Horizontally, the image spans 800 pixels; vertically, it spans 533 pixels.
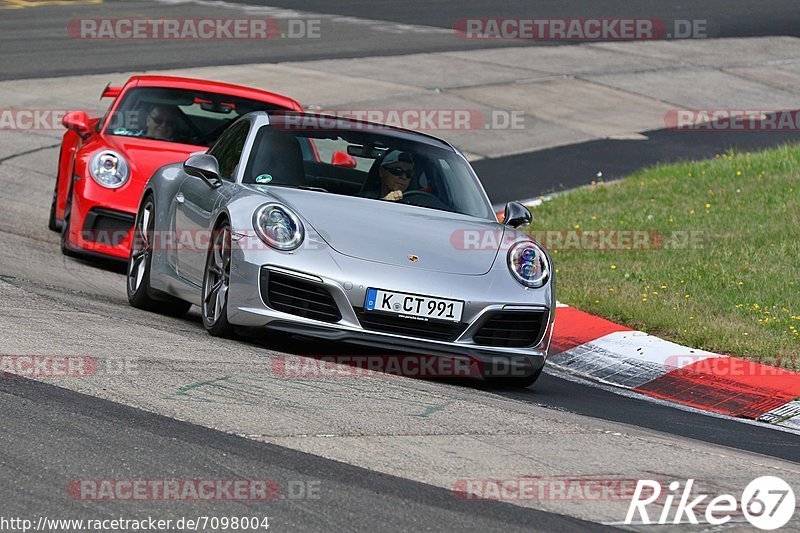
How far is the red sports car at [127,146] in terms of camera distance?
10.2m

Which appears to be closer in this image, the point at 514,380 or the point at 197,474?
the point at 197,474

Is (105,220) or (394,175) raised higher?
(394,175)

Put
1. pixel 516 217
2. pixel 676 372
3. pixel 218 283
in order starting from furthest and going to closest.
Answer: pixel 676 372
pixel 516 217
pixel 218 283

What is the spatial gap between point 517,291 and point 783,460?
1.67 m

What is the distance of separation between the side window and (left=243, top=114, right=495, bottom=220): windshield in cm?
16

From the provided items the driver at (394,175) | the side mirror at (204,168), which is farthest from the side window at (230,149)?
the driver at (394,175)

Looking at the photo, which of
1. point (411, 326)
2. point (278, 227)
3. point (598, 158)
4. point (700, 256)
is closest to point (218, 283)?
point (278, 227)

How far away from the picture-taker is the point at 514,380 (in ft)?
25.0

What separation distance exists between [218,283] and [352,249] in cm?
82

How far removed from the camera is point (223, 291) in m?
7.33

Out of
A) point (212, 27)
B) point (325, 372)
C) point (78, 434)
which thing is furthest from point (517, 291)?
point (212, 27)

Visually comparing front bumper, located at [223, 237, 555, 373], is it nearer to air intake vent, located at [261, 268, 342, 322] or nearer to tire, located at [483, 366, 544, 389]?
air intake vent, located at [261, 268, 342, 322]

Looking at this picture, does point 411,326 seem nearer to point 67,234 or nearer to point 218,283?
point 218,283

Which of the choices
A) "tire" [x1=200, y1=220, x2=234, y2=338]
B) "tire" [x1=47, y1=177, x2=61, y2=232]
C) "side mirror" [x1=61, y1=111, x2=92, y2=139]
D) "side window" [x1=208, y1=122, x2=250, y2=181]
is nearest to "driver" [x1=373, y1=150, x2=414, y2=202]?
"side window" [x1=208, y1=122, x2=250, y2=181]
